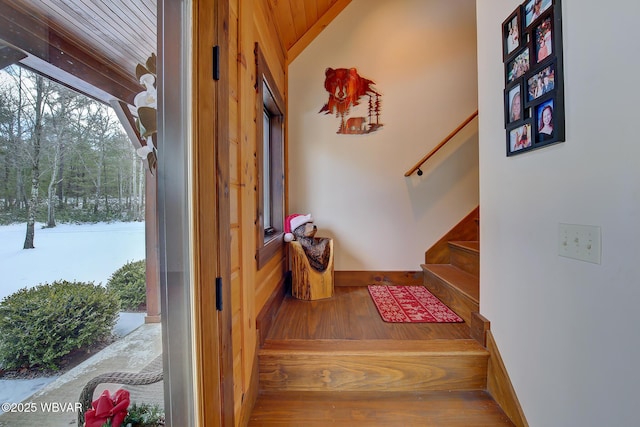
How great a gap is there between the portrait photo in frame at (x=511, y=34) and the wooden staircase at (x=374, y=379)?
151 centimetres

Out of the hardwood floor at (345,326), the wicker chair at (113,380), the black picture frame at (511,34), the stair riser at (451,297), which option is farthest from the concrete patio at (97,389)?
the black picture frame at (511,34)

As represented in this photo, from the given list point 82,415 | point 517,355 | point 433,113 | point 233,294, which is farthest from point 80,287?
point 433,113

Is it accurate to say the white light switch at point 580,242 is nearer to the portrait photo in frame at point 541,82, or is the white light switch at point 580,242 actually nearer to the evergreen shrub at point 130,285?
the portrait photo in frame at point 541,82

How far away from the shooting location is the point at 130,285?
2.53 feet

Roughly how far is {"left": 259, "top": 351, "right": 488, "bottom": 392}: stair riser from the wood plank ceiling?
1.42 meters

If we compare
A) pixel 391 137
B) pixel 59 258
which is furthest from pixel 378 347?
pixel 391 137

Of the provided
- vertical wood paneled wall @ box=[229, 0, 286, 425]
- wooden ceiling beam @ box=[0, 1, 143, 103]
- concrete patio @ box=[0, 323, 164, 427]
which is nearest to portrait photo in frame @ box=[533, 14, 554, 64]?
vertical wood paneled wall @ box=[229, 0, 286, 425]

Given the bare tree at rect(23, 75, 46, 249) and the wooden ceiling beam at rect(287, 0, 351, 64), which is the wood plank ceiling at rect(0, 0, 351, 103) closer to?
the bare tree at rect(23, 75, 46, 249)

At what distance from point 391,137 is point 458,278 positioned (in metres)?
1.53

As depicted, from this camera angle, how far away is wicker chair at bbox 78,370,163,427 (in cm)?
65

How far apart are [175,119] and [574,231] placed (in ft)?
4.96

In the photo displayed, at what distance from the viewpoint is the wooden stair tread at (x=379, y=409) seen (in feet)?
4.11

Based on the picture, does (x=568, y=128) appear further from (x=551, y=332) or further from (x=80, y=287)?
(x=80, y=287)

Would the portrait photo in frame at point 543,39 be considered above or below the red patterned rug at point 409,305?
above
